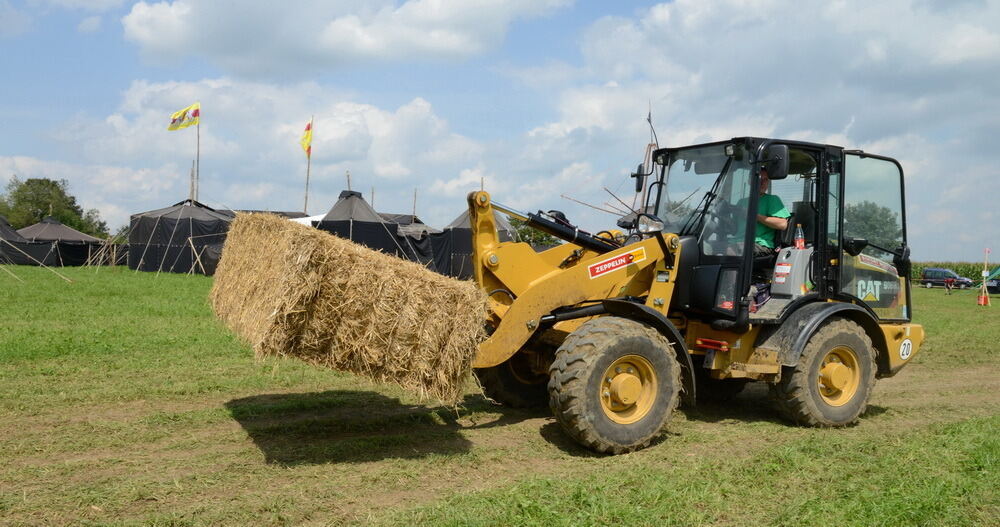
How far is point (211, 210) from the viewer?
32.8m

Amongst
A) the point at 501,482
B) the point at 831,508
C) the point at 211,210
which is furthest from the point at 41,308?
the point at 211,210

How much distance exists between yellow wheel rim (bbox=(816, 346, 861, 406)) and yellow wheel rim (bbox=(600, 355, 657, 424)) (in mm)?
Result: 1902

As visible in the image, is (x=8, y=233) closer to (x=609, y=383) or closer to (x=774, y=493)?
(x=609, y=383)

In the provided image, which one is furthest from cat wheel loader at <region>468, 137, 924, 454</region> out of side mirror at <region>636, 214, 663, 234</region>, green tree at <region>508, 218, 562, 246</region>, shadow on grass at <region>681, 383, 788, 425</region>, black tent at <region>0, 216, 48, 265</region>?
black tent at <region>0, 216, 48, 265</region>

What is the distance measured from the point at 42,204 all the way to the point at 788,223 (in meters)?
97.9

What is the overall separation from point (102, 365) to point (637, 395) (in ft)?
22.6

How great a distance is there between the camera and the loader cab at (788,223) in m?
6.92

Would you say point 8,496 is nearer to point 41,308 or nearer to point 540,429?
point 540,429

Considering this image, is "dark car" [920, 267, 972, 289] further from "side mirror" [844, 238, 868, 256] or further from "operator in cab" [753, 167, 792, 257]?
"operator in cab" [753, 167, 792, 257]

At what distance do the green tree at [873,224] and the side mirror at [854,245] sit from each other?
2.6 inches

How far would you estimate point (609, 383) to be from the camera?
6.11 meters

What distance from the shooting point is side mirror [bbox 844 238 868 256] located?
24.6ft

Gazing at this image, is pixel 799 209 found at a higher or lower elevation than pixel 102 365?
higher

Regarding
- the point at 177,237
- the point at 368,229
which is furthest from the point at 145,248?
the point at 368,229
